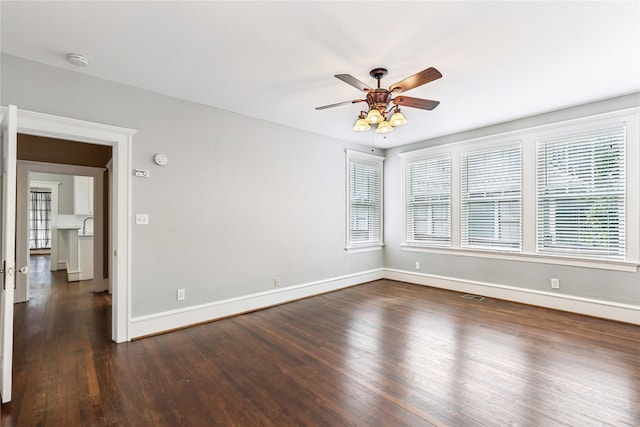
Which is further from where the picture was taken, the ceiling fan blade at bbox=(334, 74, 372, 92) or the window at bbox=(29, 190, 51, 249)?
the window at bbox=(29, 190, 51, 249)

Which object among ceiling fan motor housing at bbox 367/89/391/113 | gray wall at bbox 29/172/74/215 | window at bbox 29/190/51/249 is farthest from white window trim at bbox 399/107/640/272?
window at bbox 29/190/51/249

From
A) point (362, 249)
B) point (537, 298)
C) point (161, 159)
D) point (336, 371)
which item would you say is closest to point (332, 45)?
point (161, 159)

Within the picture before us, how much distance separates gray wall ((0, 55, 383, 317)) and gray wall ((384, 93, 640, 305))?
1507 millimetres

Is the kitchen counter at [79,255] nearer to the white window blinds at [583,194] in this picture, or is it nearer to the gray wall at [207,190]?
the gray wall at [207,190]

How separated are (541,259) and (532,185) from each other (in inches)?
41.2

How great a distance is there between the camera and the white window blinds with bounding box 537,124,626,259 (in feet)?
11.8

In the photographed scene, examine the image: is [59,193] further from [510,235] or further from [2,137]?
[510,235]

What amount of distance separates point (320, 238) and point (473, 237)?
8.29 feet

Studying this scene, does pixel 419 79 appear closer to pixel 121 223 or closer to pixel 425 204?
pixel 121 223

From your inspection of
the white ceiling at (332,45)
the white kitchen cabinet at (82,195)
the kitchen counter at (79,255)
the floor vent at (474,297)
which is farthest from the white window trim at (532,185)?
the white kitchen cabinet at (82,195)

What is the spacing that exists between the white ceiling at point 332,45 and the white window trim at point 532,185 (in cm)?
41

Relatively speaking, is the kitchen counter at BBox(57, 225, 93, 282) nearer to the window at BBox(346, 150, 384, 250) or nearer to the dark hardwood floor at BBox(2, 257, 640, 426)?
the dark hardwood floor at BBox(2, 257, 640, 426)

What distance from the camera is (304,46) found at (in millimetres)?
2449

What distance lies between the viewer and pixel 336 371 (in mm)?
2451
